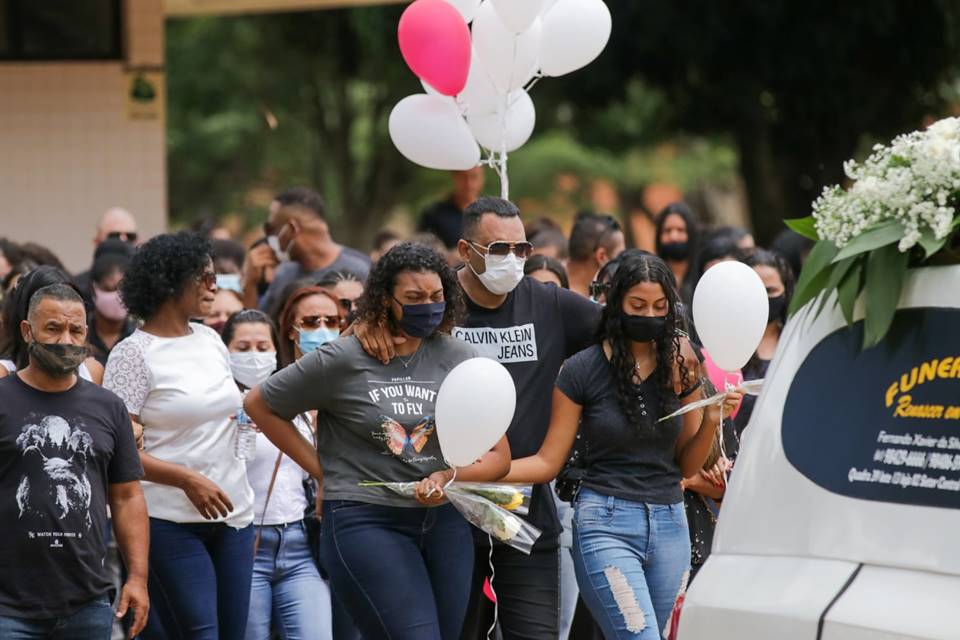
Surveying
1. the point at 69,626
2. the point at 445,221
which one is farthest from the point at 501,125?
the point at 445,221

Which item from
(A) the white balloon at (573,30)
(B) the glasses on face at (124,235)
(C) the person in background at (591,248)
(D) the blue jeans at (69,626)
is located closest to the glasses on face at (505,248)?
(A) the white balloon at (573,30)

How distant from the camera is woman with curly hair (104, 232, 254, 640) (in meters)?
6.68

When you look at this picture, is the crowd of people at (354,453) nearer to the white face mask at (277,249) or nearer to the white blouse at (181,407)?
the white blouse at (181,407)

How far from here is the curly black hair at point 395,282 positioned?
6.14 metres

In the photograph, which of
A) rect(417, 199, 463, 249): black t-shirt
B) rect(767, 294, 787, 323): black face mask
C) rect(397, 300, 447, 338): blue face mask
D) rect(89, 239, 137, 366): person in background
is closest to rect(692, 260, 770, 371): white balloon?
rect(397, 300, 447, 338): blue face mask

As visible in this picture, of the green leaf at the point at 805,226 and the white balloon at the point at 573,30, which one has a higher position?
the white balloon at the point at 573,30

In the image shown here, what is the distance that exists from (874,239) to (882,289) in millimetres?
153

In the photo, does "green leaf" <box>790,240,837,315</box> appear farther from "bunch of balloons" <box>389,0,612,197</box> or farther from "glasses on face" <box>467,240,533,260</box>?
"bunch of balloons" <box>389,0,612,197</box>

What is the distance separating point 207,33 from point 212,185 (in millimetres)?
3160

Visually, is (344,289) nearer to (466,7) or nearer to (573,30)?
(466,7)

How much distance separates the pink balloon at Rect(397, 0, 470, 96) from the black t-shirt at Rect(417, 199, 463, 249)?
3708mm

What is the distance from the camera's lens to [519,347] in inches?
267

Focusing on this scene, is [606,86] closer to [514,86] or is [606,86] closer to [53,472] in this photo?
[514,86]

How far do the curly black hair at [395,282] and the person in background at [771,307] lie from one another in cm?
174
